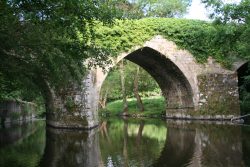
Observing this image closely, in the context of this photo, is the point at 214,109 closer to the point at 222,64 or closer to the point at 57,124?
the point at 222,64

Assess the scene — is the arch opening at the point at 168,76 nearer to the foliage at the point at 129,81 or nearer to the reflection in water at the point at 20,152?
the foliage at the point at 129,81

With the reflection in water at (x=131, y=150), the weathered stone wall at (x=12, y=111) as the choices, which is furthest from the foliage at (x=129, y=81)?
the reflection in water at (x=131, y=150)

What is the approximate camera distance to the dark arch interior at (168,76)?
63.6 ft

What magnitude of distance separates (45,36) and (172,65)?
532 inches

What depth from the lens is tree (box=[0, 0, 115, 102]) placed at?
18.8 ft

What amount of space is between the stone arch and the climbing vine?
352 mm

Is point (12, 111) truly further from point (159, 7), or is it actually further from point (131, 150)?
point (159, 7)

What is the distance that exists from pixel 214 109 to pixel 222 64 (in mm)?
2450

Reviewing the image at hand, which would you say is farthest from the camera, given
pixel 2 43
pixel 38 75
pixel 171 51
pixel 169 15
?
pixel 169 15

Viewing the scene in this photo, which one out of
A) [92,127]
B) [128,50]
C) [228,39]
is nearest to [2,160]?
[92,127]

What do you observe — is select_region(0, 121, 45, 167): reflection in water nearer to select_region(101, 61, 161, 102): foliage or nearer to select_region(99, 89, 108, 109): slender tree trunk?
select_region(101, 61, 161, 102): foliage

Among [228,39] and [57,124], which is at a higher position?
[228,39]

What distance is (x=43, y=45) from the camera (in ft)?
21.6

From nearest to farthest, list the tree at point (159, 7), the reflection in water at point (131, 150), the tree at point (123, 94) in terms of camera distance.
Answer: the reflection in water at point (131, 150), the tree at point (123, 94), the tree at point (159, 7)
